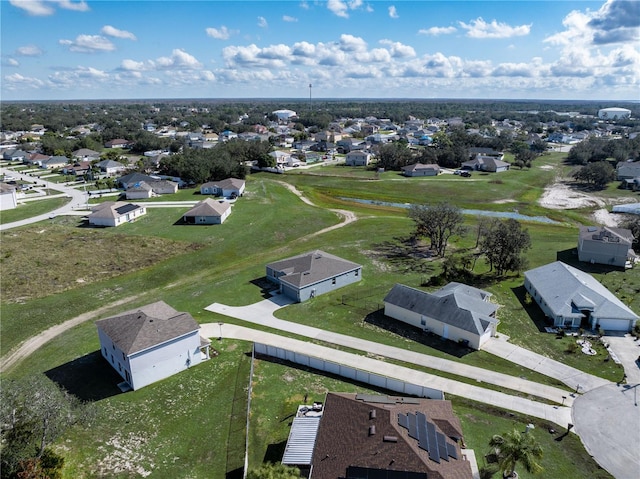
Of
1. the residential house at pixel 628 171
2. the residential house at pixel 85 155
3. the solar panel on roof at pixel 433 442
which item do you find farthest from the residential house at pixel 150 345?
the residential house at pixel 628 171

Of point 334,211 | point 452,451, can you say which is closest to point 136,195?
point 334,211

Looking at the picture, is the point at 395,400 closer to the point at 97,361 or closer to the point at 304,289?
the point at 304,289

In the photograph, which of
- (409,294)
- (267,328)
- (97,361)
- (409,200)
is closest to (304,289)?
(267,328)

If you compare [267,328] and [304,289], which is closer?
[267,328]

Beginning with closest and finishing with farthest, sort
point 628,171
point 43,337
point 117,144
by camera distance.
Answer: point 43,337 < point 628,171 < point 117,144

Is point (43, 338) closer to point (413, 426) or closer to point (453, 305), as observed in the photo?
point (413, 426)

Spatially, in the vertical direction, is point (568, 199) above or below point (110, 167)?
below
